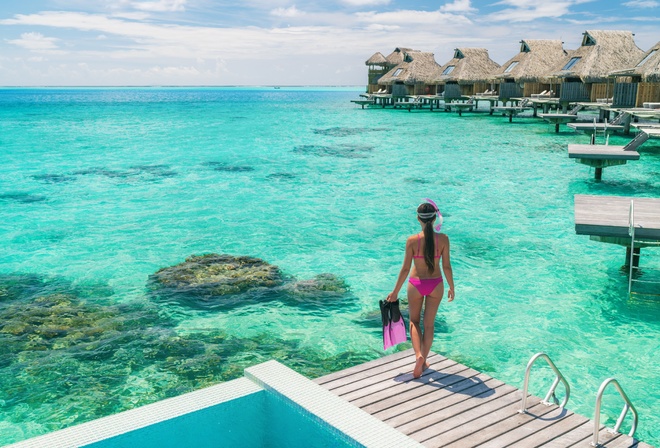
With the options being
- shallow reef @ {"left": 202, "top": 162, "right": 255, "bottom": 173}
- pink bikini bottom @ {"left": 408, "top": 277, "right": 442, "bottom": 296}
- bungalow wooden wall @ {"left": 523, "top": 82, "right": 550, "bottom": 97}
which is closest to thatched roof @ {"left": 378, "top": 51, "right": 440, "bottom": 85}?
bungalow wooden wall @ {"left": 523, "top": 82, "right": 550, "bottom": 97}

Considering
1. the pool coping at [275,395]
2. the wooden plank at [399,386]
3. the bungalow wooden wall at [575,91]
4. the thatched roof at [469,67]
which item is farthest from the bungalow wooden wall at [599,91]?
the pool coping at [275,395]

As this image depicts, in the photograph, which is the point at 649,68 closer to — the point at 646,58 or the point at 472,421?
the point at 646,58

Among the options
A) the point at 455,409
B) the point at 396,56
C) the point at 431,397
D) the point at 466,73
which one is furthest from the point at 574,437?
the point at 396,56

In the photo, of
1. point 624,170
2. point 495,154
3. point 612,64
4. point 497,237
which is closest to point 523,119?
point 612,64

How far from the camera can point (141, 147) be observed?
121 ft

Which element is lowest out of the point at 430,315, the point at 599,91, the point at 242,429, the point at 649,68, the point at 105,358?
the point at 105,358

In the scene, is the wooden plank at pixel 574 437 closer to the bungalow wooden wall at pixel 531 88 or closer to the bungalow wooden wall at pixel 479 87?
the bungalow wooden wall at pixel 531 88

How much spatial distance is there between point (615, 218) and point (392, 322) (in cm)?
589

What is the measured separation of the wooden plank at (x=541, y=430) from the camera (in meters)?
4.45

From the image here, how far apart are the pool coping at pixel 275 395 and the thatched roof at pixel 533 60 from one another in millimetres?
51478

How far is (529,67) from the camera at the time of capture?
51.8m

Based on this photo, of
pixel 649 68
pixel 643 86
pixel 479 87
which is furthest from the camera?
pixel 479 87

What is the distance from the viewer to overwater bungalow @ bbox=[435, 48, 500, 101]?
6053 cm

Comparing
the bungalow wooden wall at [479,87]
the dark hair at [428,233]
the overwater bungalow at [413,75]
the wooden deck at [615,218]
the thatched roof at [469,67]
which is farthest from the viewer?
the overwater bungalow at [413,75]
